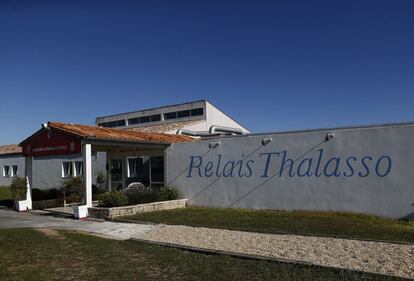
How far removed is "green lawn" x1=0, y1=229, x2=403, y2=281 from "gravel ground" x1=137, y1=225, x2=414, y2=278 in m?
0.50

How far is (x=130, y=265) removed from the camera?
768 centimetres

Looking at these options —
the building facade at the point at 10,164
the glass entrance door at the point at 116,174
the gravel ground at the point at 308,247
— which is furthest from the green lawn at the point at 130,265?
the building facade at the point at 10,164

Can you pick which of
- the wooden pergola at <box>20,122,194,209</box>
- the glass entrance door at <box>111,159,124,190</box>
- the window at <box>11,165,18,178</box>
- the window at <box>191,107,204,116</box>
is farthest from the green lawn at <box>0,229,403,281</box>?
the window at <box>11,165,18,178</box>

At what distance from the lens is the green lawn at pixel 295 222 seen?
10.3 meters

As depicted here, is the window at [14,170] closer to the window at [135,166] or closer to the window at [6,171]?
the window at [6,171]

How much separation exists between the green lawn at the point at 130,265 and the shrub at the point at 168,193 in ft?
23.0

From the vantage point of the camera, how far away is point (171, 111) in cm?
3622

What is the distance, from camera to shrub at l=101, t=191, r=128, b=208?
49.3 ft

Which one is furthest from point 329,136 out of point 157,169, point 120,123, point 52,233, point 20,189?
point 120,123

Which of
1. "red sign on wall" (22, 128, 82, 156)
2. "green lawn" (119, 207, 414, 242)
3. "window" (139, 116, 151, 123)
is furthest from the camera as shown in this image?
"window" (139, 116, 151, 123)

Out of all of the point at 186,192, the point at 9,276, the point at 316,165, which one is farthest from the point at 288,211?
the point at 9,276

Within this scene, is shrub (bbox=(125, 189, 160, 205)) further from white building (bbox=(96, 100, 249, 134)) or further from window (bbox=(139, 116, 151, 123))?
window (bbox=(139, 116, 151, 123))

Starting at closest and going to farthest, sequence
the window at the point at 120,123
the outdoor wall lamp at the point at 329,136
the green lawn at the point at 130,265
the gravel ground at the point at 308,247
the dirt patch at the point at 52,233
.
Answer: the green lawn at the point at 130,265 < the gravel ground at the point at 308,247 < the dirt patch at the point at 52,233 < the outdoor wall lamp at the point at 329,136 < the window at the point at 120,123

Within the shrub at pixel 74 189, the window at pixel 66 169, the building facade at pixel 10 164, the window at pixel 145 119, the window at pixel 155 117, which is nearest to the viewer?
the shrub at pixel 74 189
